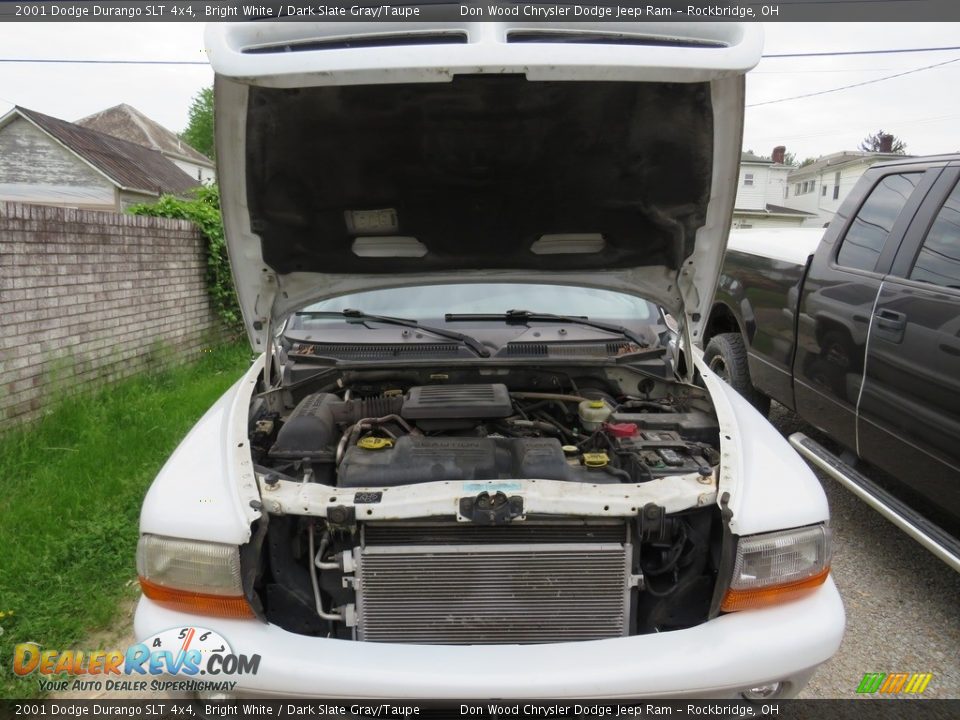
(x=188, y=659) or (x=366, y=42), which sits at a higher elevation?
(x=366, y=42)

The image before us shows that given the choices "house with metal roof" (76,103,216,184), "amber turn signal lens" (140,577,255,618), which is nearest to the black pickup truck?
"amber turn signal lens" (140,577,255,618)

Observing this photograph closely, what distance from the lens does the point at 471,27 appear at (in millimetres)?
1776

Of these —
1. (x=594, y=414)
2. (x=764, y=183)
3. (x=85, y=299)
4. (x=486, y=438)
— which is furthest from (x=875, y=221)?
(x=764, y=183)

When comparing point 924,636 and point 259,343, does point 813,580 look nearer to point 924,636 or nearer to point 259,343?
point 924,636

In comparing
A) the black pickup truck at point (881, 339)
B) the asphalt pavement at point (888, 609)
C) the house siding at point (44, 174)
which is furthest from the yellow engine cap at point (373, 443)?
the house siding at point (44, 174)

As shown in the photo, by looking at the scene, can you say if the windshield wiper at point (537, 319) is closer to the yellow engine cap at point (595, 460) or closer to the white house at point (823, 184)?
the yellow engine cap at point (595, 460)

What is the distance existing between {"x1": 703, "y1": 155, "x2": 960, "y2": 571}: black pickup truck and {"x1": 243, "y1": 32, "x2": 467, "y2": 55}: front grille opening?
8.33 feet

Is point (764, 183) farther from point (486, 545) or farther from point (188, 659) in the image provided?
point (188, 659)

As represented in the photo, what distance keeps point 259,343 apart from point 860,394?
10.4 ft

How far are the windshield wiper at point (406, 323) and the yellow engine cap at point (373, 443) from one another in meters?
0.89

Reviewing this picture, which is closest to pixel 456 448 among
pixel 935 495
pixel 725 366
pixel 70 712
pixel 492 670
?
pixel 492 670

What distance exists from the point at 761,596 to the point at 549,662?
673 mm

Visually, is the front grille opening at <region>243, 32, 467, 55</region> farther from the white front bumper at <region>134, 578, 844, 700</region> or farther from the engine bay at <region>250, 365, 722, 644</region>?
the white front bumper at <region>134, 578, 844, 700</region>

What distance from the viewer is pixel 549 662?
172 centimetres
